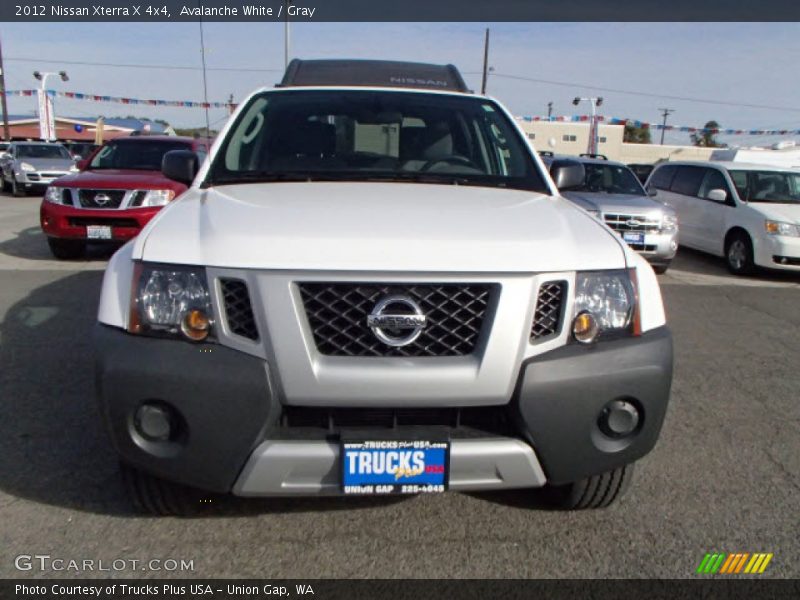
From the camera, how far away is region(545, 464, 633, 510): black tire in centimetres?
274

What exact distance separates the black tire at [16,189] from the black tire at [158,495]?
18.9 m

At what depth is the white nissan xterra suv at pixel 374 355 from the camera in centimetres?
221

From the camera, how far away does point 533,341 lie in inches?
90.7

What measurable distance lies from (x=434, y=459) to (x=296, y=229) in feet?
3.01

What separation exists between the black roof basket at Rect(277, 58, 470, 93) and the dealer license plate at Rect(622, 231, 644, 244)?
177 inches

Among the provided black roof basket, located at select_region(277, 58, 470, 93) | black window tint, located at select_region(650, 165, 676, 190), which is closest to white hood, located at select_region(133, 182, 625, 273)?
black roof basket, located at select_region(277, 58, 470, 93)

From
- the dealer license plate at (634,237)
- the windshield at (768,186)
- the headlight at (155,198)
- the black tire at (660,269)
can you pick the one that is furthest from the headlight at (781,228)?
the headlight at (155,198)

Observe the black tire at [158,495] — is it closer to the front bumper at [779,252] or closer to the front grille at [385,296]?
the front grille at [385,296]

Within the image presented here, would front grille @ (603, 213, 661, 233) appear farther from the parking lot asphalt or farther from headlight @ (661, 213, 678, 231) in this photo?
the parking lot asphalt

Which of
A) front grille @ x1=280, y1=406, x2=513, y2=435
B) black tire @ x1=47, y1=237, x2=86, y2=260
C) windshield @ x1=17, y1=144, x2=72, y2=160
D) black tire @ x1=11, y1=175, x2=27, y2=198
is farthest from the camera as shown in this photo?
windshield @ x1=17, y1=144, x2=72, y2=160

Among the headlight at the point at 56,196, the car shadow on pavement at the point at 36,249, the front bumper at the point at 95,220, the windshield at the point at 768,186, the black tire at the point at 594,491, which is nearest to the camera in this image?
the black tire at the point at 594,491

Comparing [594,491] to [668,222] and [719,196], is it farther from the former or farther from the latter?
[719,196]

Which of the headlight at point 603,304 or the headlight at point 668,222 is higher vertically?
the headlight at point 603,304
